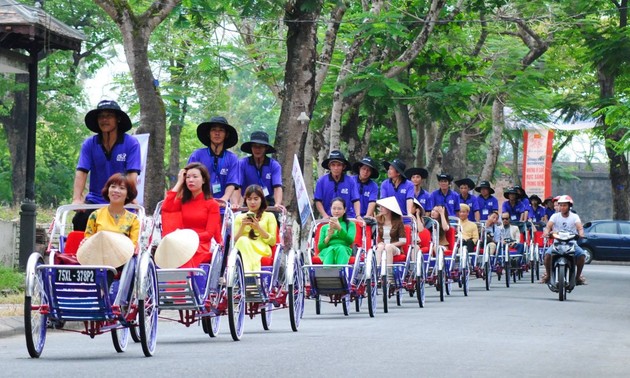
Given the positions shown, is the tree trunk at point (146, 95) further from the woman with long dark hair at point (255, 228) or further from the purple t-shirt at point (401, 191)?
the woman with long dark hair at point (255, 228)

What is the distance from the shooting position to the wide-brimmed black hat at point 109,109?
39.5 ft

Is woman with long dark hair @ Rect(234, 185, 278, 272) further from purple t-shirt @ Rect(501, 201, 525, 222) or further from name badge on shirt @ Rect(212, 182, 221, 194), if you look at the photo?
purple t-shirt @ Rect(501, 201, 525, 222)

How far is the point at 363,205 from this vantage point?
19.6 m

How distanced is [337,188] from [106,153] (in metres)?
6.51

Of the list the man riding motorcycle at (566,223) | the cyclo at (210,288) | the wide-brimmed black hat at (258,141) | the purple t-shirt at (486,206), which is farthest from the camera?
the purple t-shirt at (486,206)

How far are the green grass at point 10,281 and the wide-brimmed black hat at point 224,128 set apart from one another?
5194mm

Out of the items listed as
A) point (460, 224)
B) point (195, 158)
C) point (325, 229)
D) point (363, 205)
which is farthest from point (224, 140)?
point (460, 224)

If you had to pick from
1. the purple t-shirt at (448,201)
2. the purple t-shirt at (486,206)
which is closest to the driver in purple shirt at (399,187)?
the purple t-shirt at (448,201)

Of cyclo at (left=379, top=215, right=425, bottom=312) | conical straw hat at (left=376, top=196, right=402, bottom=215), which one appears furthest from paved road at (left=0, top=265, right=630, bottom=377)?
conical straw hat at (left=376, top=196, right=402, bottom=215)

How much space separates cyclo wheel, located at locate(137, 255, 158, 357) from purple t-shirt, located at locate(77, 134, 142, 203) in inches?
58.5

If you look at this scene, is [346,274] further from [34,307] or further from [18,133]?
[18,133]

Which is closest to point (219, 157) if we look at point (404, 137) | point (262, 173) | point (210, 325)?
point (262, 173)

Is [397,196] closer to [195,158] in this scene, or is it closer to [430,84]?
[195,158]

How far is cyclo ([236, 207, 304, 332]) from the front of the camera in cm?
1361
